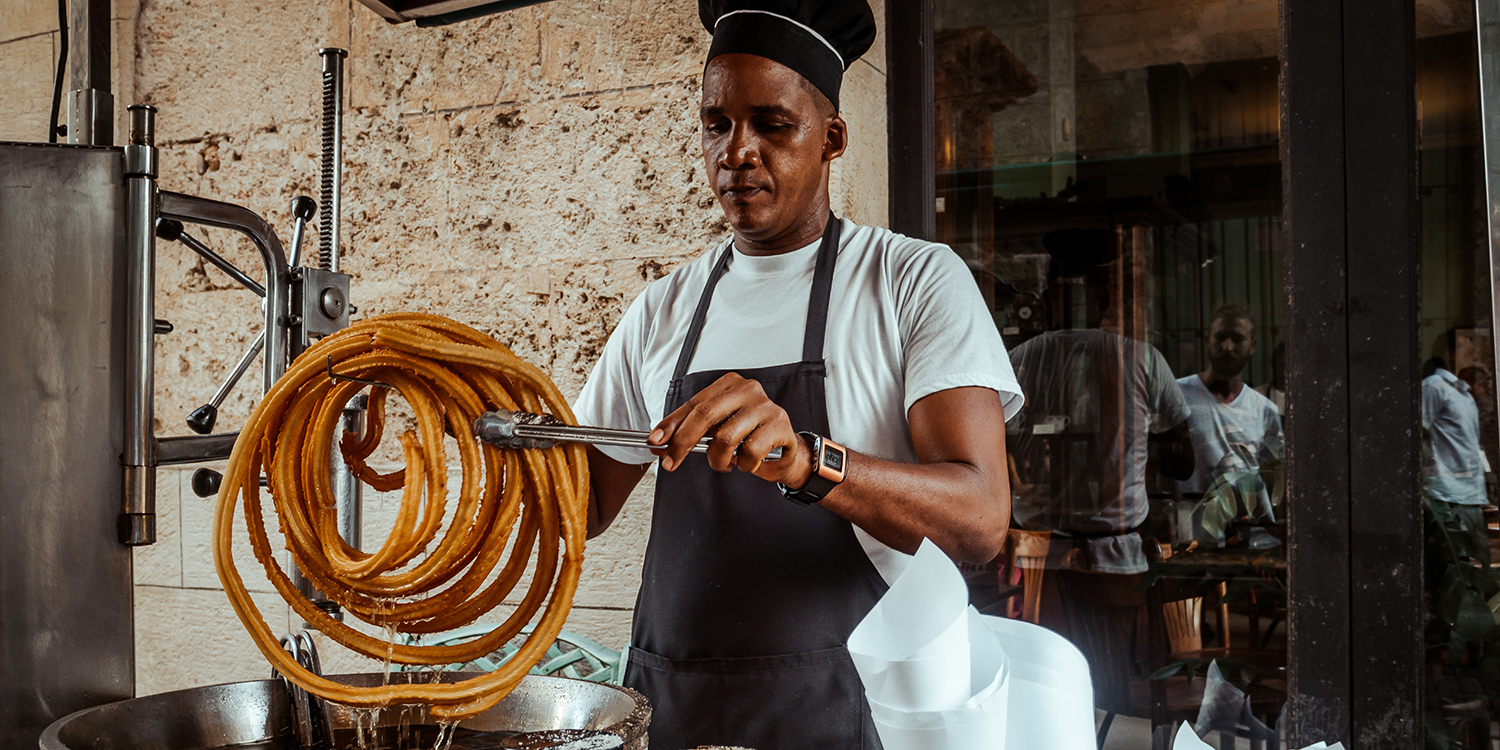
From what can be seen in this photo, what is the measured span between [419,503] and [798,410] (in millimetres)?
689

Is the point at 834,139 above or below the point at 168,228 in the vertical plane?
above

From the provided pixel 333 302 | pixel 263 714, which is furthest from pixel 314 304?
pixel 263 714

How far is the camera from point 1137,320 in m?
2.43

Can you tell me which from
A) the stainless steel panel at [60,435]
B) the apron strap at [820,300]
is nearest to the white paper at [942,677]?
the apron strap at [820,300]

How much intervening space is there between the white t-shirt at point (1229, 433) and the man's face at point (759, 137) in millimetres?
1202

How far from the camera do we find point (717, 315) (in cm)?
183

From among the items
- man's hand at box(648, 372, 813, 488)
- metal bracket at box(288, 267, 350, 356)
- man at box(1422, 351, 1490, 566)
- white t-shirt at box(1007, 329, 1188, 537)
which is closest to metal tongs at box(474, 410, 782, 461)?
man's hand at box(648, 372, 813, 488)

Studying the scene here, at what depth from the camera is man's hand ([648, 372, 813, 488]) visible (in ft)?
3.59

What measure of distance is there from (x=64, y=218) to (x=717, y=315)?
3.16 ft

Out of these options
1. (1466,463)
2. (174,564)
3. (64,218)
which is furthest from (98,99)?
(1466,463)

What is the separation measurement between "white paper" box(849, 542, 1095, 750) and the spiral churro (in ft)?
1.92

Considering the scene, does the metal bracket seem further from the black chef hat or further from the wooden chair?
the wooden chair

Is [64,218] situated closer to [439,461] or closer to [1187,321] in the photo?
[439,461]

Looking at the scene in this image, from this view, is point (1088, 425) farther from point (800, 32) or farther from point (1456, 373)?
point (800, 32)
